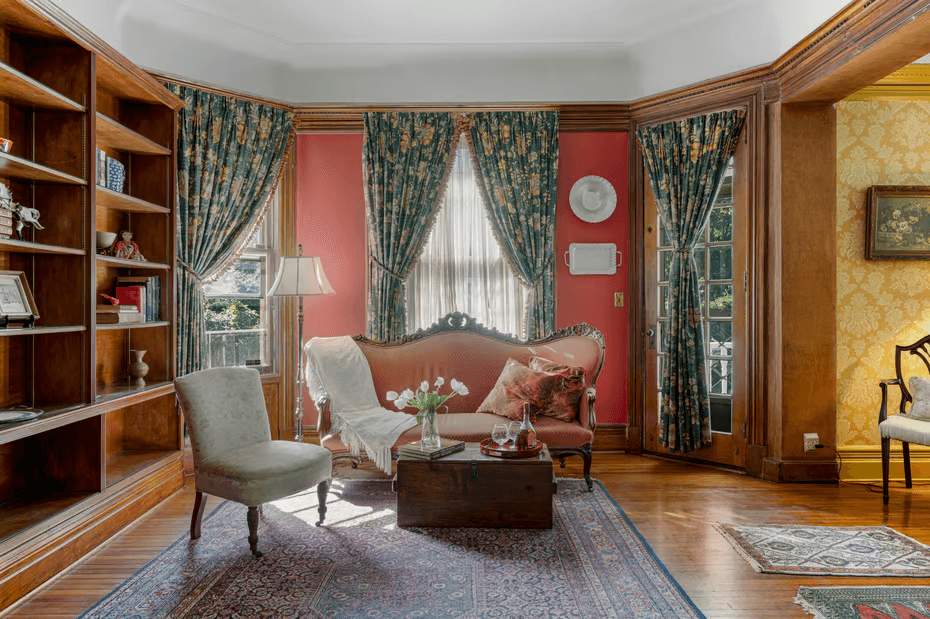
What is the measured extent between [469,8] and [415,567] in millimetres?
3732

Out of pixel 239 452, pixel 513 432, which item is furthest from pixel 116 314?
pixel 513 432

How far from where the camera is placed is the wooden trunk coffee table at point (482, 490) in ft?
9.93

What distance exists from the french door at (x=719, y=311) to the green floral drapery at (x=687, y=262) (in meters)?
0.12

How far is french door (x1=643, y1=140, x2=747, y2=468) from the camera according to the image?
14.0ft

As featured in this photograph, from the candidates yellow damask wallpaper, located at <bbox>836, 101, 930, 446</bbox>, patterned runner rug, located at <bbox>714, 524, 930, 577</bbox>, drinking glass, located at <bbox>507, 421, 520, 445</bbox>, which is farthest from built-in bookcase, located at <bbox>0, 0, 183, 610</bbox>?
yellow damask wallpaper, located at <bbox>836, 101, 930, 446</bbox>

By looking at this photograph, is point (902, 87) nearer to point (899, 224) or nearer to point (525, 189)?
point (899, 224)

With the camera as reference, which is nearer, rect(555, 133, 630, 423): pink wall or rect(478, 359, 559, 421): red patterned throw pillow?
rect(478, 359, 559, 421): red patterned throw pillow

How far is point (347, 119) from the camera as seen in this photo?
4824 mm

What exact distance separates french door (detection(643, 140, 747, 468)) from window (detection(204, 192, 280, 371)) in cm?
324

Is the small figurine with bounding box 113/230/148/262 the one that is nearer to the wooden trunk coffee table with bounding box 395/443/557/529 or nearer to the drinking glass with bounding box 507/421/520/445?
the wooden trunk coffee table with bounding box 395/443/557/529

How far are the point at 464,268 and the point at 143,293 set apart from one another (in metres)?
2.43

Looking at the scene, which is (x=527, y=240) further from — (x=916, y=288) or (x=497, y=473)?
(x=916, y=288)

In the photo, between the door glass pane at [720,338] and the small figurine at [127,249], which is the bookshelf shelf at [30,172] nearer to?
the small figurine at [127,249]

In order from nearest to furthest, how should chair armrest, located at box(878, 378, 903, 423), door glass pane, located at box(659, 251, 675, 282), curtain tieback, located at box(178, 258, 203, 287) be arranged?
chair armrest, located at box(878, 378, 903, 423), curtain tieback, located at box(178, 258, 203, 287), door glass pane, located at box(659, 251, 675, 282)
